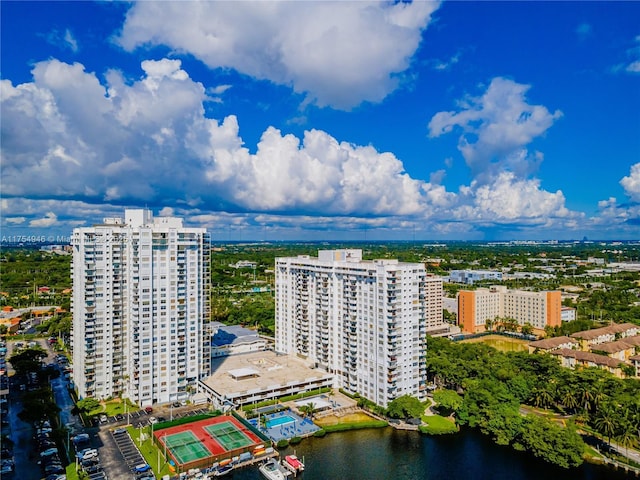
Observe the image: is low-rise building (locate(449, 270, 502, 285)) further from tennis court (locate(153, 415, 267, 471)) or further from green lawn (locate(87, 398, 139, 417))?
green lawn (locate(87, 398, 139, 417))

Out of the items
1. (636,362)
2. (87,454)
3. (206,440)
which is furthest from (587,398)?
(87,454)

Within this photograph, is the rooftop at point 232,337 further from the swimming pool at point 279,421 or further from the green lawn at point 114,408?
the swimming pool at point 279,421

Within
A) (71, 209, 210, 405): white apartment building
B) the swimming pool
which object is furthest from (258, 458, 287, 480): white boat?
(71, 209, 210, 405): white apartment building

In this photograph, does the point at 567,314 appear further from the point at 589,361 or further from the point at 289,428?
the point at 289,428

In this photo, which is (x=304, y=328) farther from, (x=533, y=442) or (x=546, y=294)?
(x=546, y=294)

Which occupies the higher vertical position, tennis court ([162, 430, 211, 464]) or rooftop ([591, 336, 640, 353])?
rooftop ([591, 336, 640, 353])

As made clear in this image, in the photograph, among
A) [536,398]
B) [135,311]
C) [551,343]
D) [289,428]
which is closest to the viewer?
[289,428]
